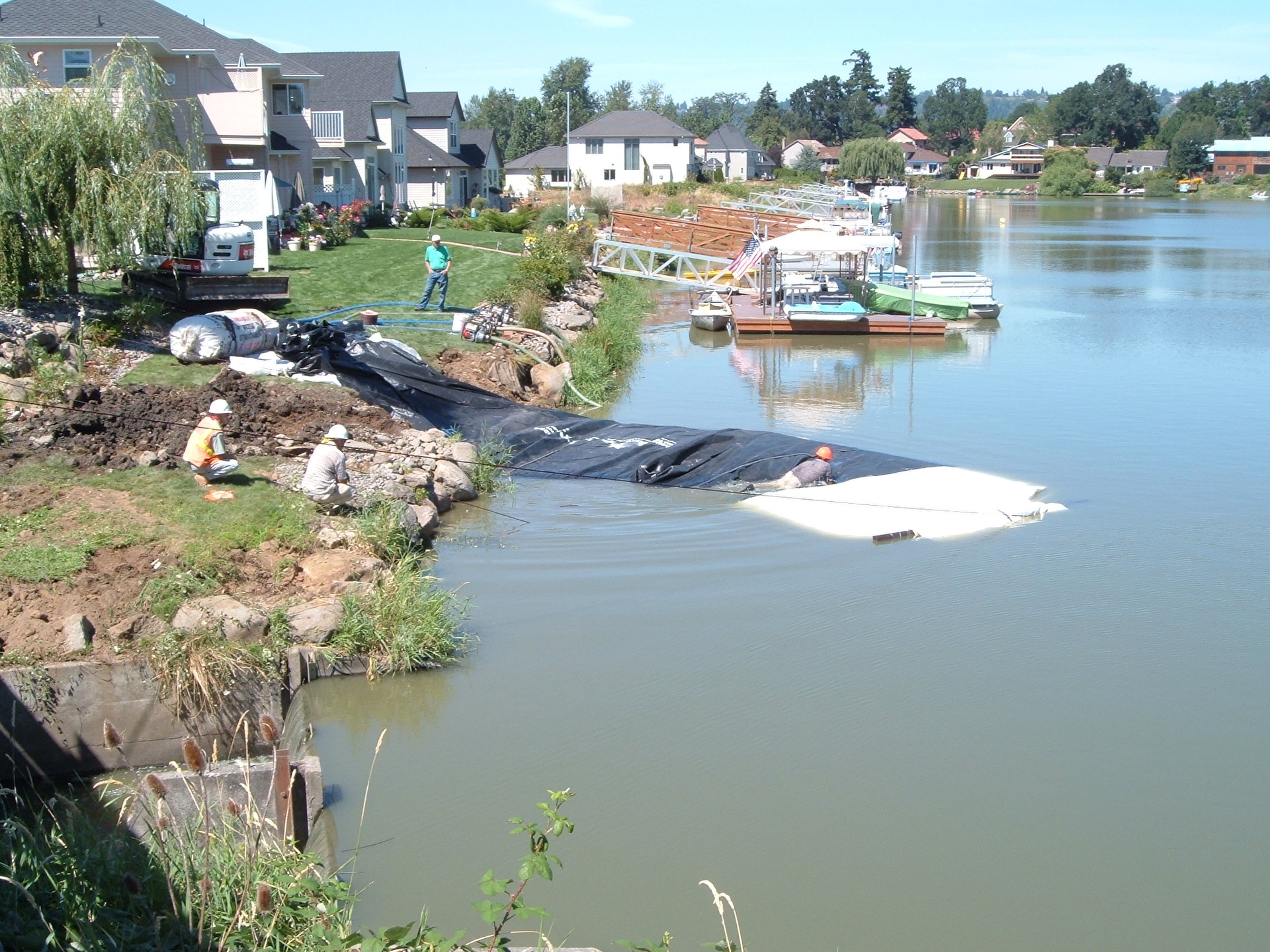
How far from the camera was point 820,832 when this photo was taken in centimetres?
778

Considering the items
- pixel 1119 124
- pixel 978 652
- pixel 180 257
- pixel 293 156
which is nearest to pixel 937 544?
pixel 978 652

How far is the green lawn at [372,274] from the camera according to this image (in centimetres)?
2291

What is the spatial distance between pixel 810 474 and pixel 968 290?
18139 millimetres

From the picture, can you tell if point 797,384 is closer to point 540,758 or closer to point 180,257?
point 180,257

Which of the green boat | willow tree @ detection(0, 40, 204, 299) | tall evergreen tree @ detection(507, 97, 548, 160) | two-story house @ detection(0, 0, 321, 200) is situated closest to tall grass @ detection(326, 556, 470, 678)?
willow tree @ detection(0, 40, 204, 299)

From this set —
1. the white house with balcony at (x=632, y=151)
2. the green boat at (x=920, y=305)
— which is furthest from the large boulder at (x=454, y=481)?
the white house with balcony at (x=632, y=151)

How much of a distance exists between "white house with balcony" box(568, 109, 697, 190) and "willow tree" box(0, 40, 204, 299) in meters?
60.5

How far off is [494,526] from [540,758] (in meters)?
5.31

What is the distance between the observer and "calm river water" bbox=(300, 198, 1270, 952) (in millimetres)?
7176

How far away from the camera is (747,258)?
2997 centimetres

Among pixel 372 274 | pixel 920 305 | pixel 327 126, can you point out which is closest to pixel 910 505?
pixel 372 274

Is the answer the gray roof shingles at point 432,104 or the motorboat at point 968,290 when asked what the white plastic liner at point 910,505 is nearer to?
the motorboat at point 968,290

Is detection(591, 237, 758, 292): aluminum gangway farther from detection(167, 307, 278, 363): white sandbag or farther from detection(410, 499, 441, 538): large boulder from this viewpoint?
detection(410, 499, 441, 538): large boulder

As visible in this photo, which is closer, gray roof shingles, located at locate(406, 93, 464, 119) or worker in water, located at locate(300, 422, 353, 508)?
worker in water, located at locate(300, 422, 353, 508)
